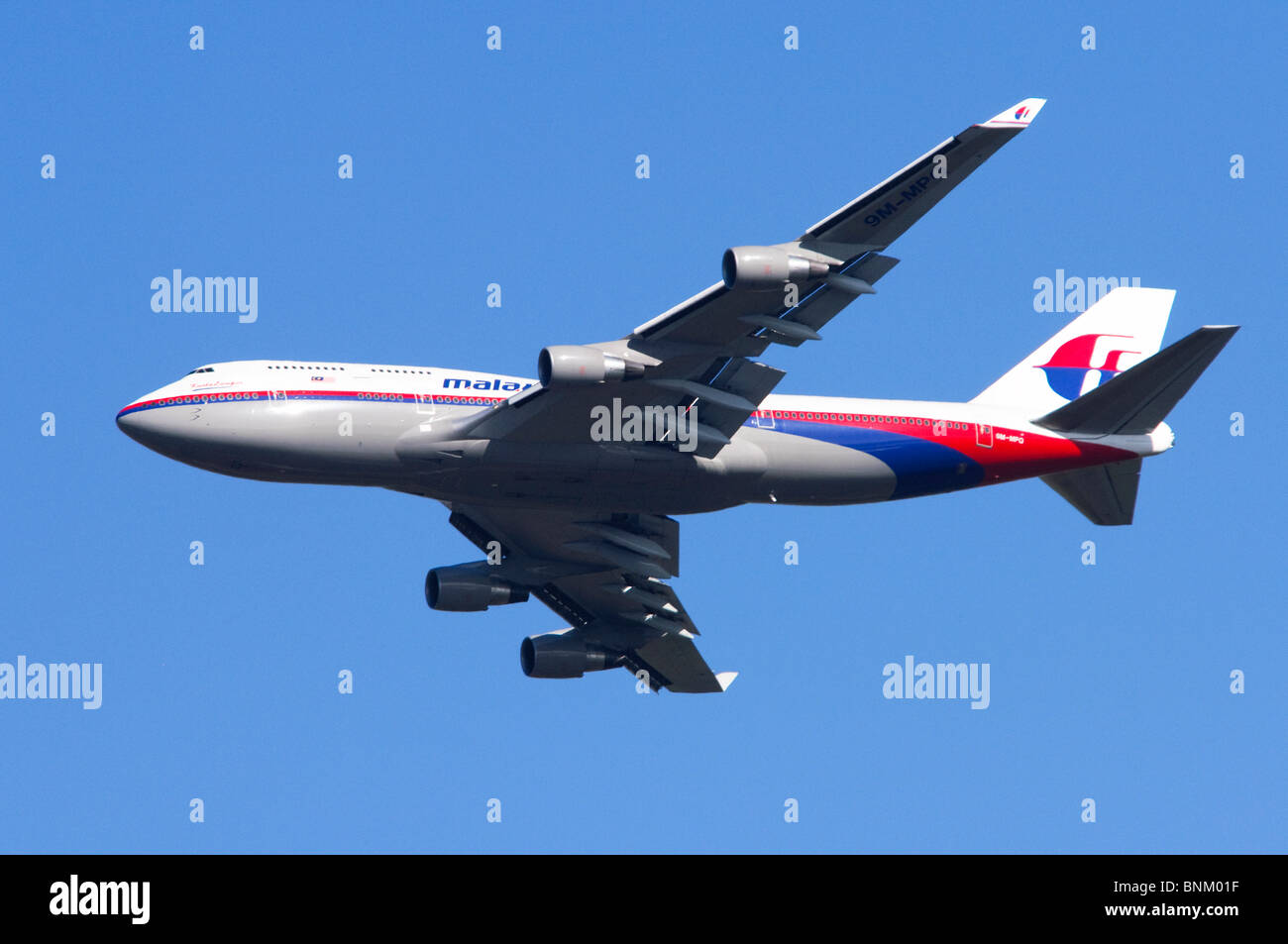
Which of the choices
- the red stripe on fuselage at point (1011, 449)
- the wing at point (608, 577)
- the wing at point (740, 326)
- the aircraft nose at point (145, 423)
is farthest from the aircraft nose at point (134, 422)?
the red stripe on fuselage at point (1011, 449)

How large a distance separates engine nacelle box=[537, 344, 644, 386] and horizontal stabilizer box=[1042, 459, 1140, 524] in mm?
16507

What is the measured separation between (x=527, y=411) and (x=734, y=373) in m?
6.04

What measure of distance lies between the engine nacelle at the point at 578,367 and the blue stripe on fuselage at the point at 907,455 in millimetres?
6049

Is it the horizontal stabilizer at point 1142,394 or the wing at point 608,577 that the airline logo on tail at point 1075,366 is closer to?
the horizontal stabilizer at point 1142,394

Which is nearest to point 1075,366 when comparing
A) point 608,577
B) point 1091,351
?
point 1091,351

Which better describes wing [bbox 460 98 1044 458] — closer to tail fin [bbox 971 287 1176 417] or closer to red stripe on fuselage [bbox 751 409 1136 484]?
red stripe on fuselage [bbox 751 409 1136 484]

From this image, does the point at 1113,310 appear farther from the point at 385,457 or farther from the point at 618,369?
the point at 385,457

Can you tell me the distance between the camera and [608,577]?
2418 inches

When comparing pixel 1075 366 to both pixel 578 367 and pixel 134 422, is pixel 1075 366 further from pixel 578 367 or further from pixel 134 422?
pixel 134 422

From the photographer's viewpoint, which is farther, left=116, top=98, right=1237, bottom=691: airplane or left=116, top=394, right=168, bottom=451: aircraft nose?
left=116, top=394, right=168, bottom=451: aircraft nose

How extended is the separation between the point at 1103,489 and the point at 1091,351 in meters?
5.89

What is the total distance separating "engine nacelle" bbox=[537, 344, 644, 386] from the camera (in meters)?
48.4

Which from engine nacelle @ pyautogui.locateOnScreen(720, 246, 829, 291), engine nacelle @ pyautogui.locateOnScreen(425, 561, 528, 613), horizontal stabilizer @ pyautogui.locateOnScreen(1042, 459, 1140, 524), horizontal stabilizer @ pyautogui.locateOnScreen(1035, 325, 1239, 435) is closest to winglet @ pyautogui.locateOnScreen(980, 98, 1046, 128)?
engine nacelle @ pyautogui.locateOnScreen(720, 246, 829, 291)

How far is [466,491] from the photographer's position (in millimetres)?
51781
